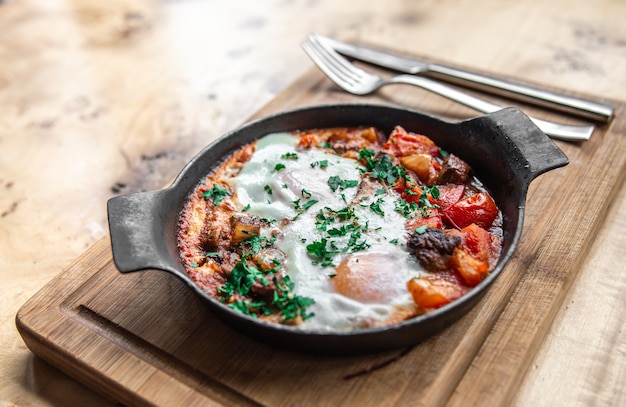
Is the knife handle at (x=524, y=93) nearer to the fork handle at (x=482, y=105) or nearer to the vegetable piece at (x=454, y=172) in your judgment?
the fork handle at (x=482, y=105)

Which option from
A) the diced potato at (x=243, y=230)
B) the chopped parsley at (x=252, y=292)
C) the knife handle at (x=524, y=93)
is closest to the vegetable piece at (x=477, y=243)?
the chopped parsley at (x=252, y=292)

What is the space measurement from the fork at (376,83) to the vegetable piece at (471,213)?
1.17 meters

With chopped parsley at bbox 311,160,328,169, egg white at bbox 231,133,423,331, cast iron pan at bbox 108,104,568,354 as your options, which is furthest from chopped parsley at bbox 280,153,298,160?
cast iron pan at bbox 108,104,568,354

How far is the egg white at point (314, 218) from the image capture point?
2725 millimetres

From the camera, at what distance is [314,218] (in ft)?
10.5

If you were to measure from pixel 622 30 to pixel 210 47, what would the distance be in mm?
3756

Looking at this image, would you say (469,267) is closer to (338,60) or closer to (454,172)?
(454,172)

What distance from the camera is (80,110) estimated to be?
199 inches

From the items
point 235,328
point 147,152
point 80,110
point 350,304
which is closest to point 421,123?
point 350,304

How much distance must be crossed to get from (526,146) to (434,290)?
102 cm

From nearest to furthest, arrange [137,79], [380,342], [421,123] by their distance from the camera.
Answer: [380,342] < [421,123] < [137,79]

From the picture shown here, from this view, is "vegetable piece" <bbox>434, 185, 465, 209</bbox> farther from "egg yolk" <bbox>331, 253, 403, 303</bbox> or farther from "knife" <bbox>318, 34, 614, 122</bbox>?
"knife" <bbox>318, 34, 614, 122</bbox>

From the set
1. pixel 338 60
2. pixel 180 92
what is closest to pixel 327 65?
pixel 338 60

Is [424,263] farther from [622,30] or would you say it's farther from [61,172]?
[622,30]
